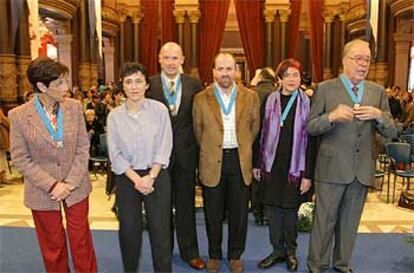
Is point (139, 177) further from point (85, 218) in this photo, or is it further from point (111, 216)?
point (111, 216)

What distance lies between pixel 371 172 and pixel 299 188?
0.47m

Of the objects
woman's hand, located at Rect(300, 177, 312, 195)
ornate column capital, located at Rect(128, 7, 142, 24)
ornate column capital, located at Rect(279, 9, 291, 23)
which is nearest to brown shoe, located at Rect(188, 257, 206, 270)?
woman's hand, located at Rect(300, 177, 312, 195)

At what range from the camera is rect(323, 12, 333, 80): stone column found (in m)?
13.8

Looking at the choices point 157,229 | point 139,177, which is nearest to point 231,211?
point 157,229

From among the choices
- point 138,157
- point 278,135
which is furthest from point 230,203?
point 138,157

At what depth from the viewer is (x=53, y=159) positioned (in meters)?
2.59

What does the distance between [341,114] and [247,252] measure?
1.49 m

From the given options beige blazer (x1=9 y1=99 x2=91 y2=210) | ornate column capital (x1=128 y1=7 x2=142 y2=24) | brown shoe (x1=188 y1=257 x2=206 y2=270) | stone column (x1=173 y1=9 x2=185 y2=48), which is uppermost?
ornate column capital (x1=128 y1=7 x2=142 y2=24)

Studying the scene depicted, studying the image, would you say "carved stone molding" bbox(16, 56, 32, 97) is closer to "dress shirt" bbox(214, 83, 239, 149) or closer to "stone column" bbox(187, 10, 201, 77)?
"stone column" bbox(187, 10, 201, 77)

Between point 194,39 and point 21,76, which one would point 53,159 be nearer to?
point 21,76

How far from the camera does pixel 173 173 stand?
3.17m

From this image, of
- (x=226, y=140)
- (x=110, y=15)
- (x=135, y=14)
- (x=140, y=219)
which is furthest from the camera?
(x=110, y=15)

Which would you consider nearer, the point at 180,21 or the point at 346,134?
the point at 346,134

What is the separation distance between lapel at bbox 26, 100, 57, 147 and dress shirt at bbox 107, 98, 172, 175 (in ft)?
1.14
